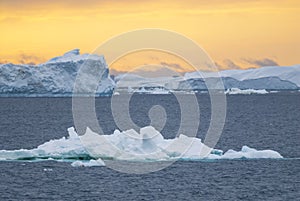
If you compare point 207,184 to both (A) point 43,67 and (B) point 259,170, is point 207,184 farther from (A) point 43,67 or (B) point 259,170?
(A) point 43,67

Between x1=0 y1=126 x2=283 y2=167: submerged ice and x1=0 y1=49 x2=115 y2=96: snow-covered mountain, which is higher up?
x1=0 y1=49 x2=115 y2=96: snow-covered mountain

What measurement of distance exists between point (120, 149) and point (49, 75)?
96.8m

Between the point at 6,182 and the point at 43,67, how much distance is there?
338 feet

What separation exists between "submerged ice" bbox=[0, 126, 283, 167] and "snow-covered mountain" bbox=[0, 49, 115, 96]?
91446mm

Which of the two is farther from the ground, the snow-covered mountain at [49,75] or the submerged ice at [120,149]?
the snow-covered mountain at [49,75]

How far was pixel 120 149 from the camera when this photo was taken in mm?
33969

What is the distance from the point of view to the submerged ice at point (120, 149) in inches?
1315

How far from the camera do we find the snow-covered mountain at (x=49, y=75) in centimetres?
12619

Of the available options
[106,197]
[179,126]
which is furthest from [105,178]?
[179,126]

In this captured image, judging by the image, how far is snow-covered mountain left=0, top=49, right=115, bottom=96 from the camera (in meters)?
126

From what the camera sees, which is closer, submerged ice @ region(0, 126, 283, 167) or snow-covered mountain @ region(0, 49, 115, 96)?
submerged ice @ region(0, 126, 283, 167)

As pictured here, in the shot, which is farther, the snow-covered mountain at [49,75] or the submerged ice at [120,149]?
the snow-covered mountain at [49,75]

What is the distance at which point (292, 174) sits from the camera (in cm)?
3005

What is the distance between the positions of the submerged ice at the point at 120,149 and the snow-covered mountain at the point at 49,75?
3600 inches
